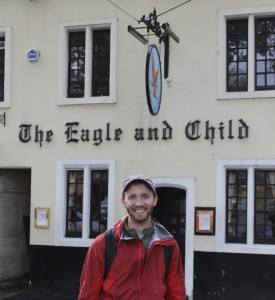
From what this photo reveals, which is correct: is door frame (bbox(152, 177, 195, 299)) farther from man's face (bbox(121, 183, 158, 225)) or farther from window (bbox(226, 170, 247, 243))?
man's face (bbox(121, 183, 158, 225))

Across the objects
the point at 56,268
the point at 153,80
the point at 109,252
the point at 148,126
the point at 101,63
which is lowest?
the point at 56,268

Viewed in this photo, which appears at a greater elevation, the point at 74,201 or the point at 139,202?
the point at 139,202

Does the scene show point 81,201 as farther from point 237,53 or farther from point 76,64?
point 237,53

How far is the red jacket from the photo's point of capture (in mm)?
3473

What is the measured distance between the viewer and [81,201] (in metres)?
11.0

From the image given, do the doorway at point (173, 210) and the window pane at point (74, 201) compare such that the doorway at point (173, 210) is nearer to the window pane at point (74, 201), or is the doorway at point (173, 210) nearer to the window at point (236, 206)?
the window at point (236, 206)

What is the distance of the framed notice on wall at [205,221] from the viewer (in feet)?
32.8

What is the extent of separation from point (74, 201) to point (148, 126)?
2.17m

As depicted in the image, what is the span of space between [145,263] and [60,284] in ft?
25.7

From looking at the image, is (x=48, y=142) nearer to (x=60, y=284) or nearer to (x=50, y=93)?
(x=50, y=93)

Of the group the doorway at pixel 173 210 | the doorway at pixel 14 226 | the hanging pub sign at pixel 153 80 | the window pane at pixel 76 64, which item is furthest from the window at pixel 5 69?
the doorway at pixel 173 210

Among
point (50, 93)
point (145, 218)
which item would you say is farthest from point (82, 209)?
point (145, 218)

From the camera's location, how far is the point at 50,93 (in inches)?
439

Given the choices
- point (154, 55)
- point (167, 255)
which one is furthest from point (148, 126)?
point (167, 255)
